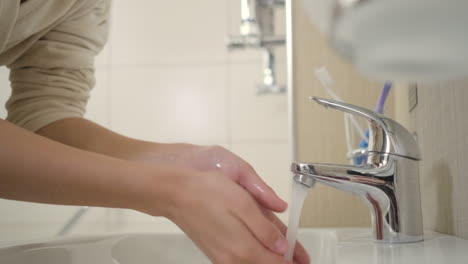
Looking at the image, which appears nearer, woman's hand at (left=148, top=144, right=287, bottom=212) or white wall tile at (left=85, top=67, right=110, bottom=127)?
woman's hand at (left=148, top=144, right=287, bottom=212)

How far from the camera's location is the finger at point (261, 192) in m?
0.38

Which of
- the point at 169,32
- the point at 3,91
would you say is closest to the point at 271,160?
the point at 169,32

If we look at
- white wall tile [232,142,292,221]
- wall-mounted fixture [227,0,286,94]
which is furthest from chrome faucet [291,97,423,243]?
white wall tile [232,142,292,221]

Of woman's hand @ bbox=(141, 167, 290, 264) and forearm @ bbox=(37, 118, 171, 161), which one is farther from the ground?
forearm @ bbox=(37, 118, 171, 161)

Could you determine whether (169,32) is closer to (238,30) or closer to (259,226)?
(238,30)

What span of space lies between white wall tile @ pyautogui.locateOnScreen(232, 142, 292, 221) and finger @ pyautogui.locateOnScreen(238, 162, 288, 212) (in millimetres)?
892

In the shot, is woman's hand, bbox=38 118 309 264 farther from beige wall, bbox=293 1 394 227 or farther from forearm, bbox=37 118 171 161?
beige wall, bbox=293 1 394 227

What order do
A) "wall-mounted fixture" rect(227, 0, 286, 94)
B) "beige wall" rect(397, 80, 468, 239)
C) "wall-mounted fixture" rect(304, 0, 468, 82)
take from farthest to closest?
"wall-mounted fixture" rect(227, 0, 286, 94)
"beige wall" rect(397, 80, 468, 239)
"wall-mounted fixture" rect(304, 0, 468, 82)

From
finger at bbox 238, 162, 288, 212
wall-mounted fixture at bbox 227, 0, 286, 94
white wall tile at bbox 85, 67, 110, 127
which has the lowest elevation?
finger at bbox 238, 162, 288, 212

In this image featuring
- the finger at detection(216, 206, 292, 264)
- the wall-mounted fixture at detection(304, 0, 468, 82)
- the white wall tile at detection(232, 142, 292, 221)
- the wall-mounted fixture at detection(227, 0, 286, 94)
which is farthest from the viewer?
the white wall tile at detection(232, 142, 292, 221)

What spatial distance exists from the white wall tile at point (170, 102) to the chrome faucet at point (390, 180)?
89 centimetres

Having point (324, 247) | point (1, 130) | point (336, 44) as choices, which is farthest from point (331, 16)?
point (324, 247)

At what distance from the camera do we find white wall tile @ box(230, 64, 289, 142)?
1.31m

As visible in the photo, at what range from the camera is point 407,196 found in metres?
0.46
